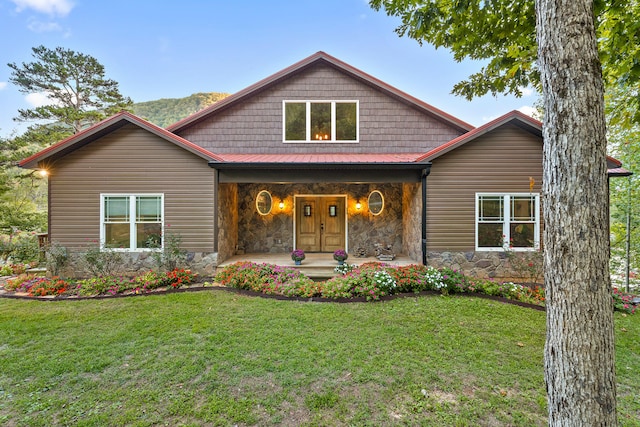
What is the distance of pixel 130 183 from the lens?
711 cm

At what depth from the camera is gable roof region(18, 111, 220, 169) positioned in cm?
655

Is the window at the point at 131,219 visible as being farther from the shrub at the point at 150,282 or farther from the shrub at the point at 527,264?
the shrub at the point at 527,264

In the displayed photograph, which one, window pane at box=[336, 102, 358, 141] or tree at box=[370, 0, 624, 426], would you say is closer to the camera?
tree at box=[370, 0, 624, 426]

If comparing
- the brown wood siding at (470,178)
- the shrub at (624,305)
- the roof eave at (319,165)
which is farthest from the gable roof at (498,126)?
the shrub at (624,305)

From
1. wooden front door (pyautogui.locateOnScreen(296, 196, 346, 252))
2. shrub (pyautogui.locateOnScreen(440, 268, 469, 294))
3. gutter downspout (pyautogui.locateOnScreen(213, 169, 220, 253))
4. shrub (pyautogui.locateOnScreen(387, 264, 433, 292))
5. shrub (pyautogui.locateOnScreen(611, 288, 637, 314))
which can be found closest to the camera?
shrub (pyautogui.locateOnScreen(611, 288, 637, 314))

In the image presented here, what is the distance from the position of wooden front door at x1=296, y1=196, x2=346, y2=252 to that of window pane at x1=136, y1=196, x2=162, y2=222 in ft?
14.0

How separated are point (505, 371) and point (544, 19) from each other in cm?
344

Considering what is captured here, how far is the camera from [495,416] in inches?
92.4

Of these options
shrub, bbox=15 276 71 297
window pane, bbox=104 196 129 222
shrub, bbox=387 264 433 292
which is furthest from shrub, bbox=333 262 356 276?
shrub, bbox=15 276 71 297

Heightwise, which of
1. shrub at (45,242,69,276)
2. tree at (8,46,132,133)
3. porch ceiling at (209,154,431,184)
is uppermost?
tree at (8,46,132,133)

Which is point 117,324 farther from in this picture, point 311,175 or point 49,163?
point 49,163

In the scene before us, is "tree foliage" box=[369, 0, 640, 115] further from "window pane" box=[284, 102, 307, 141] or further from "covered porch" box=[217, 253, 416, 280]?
"covered porch" box=[217, 253, 416, 280]

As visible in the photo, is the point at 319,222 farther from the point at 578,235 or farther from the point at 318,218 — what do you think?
the point at 578,235

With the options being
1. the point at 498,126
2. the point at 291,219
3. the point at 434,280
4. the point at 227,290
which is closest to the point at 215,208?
the point at 227,290
